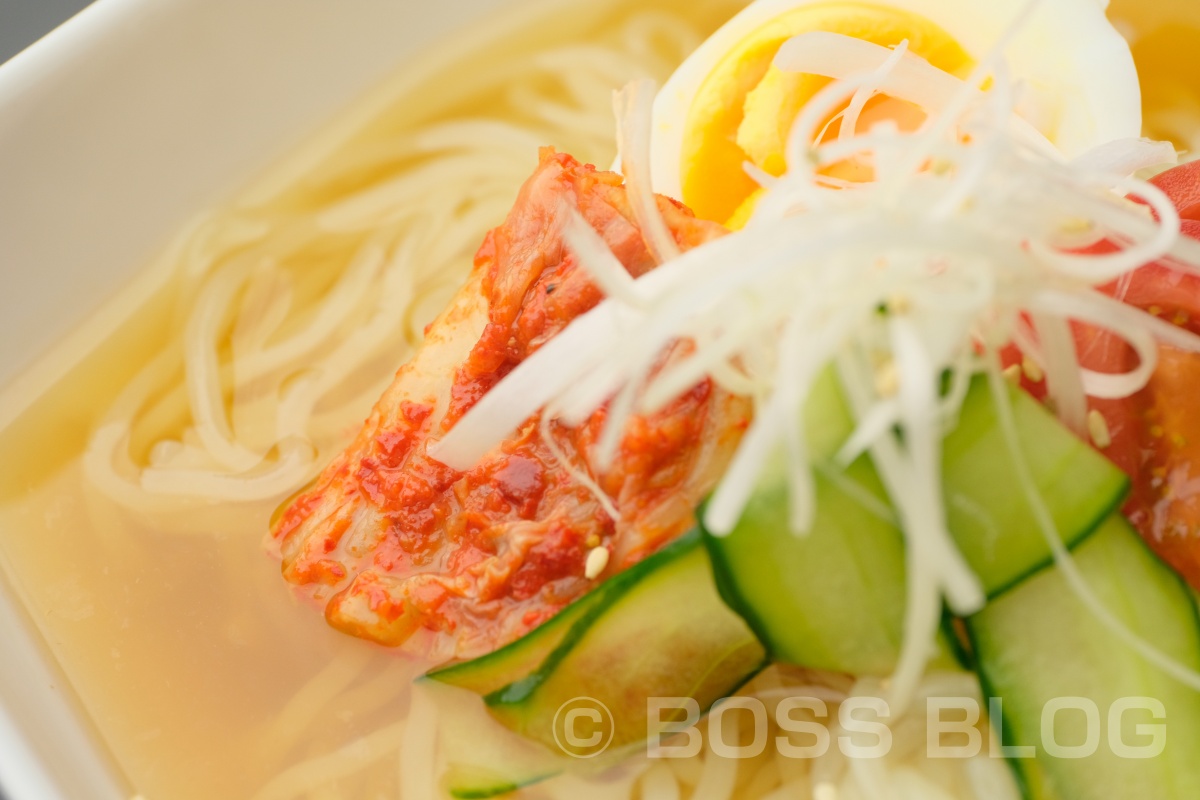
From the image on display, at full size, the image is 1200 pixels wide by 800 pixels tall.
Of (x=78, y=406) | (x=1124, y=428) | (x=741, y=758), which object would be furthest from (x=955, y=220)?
(x=78, y=406)

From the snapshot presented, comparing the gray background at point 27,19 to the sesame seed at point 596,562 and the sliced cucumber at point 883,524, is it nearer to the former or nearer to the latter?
the sesame seed at point 596,562

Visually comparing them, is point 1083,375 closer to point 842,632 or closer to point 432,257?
point 842,632

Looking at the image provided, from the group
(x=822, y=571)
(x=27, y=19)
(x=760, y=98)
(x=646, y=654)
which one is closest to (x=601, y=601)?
(x=646, y=654)

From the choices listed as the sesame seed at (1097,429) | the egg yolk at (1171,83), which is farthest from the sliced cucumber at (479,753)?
the egg yolk at (1171,83)

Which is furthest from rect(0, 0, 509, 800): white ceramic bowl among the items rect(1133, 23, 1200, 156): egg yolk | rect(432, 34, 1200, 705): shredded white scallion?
rect(1133, 23, 1200, 156): egg yolk

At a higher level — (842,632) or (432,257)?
(432,257)

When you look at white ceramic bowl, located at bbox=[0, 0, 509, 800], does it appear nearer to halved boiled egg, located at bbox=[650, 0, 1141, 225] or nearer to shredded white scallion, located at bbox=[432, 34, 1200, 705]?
halved boiled egg, located at bbox=[650, 0, 1141, 225]

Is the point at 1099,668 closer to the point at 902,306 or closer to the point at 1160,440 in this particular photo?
the point at 1160,440
